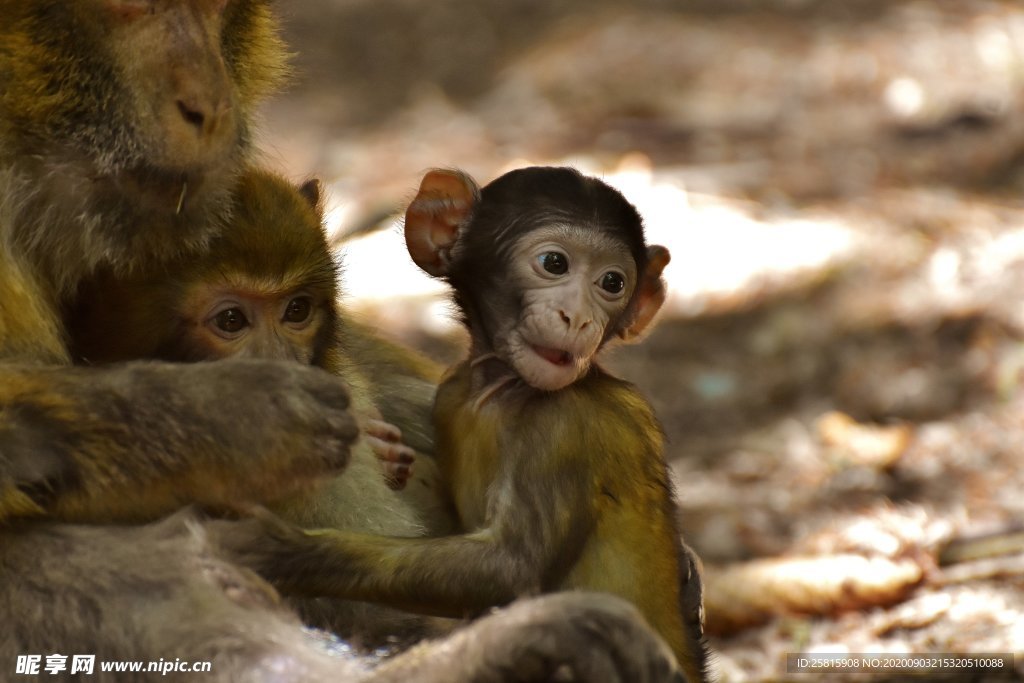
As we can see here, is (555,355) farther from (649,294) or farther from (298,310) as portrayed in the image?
(298,310)

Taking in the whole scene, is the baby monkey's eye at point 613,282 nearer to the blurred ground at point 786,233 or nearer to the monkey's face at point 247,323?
the monkey's face at point 247,323

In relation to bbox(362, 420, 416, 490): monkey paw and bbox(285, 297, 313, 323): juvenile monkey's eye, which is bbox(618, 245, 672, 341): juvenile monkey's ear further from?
bbox(285, 297, 313, 323): juvenile monkey's eye

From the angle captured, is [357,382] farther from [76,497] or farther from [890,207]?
[890,207]

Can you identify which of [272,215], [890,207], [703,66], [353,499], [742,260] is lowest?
[353,499]

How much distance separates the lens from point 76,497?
3.52 m

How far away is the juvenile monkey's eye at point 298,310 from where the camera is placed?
4.25 metres

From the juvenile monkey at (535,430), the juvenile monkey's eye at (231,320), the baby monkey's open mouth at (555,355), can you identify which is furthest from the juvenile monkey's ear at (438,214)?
the juvenile monkey's eye at (231,320)

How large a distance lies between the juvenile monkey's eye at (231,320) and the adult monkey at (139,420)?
268 mm

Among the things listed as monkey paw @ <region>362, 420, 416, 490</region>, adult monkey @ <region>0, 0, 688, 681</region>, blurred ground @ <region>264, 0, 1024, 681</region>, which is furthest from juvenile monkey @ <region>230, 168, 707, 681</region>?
blurred ground @ <region>264, 0, 1024, 681</region>

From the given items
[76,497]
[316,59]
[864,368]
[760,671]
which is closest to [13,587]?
[76,497]

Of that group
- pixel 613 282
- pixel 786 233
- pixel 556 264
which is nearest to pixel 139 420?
pixel 556 264

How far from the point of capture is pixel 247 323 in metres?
4.14

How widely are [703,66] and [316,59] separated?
358cm

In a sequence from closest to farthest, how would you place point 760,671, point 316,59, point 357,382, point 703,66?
point 357,382, point 760,671, point 703,66, point 316,59
